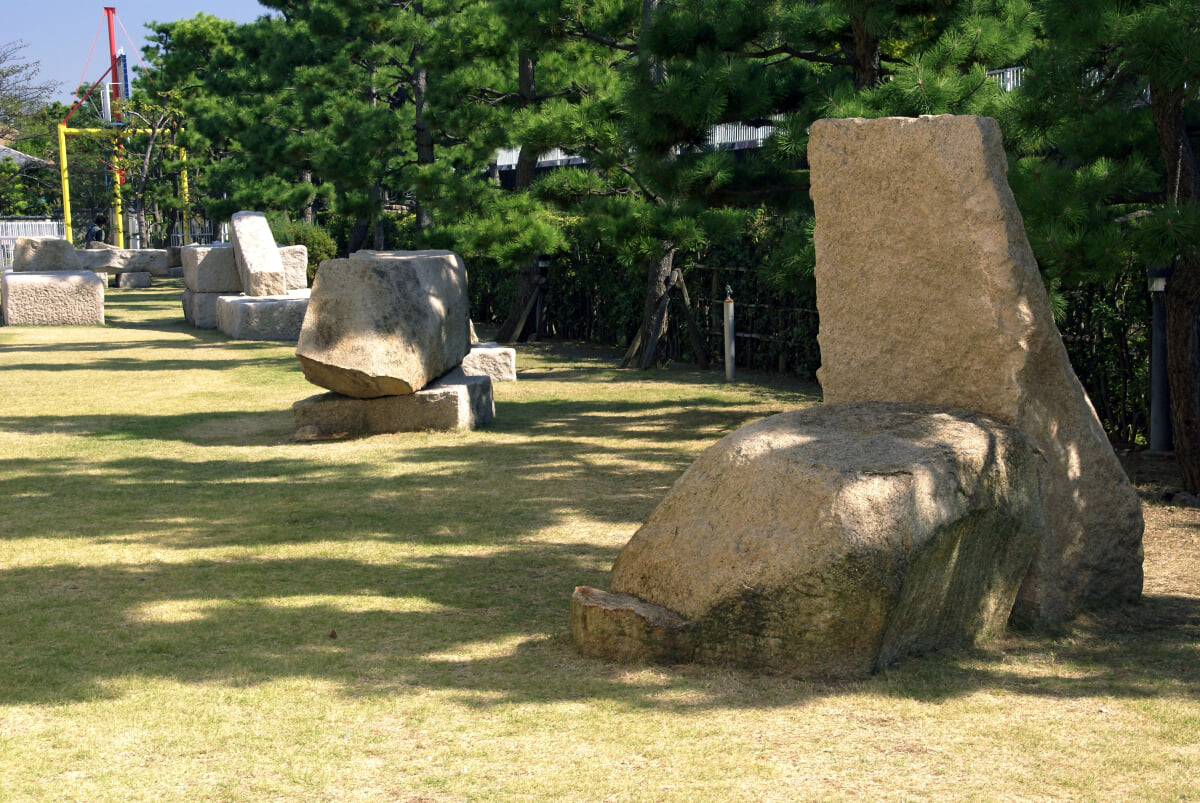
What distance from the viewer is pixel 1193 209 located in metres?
4.89

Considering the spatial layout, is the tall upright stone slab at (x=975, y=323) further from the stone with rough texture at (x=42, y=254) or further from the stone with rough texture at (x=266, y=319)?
the stone with rough texture at (x=42, y=254)

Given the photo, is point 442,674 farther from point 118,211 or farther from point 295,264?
point 118,211

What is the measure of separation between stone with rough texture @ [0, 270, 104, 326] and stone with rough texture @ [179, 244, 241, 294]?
4.99 feet

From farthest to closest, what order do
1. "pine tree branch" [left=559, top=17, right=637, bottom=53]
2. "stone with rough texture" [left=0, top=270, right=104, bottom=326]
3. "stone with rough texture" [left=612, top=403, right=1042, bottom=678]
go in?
"stone with rough texture" [left=0, top=270, right=104, bottom=326], "pine tree branch" [left=559, top=17, right=637, bottom=53], "stone with rough texture" [left=612, top=403, right=1042, bottom=678]

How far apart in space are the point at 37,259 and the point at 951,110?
16035 mm

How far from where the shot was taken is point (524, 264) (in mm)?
13594

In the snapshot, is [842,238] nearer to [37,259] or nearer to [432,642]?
[432,642]

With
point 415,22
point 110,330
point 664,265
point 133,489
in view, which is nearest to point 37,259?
point 110,330

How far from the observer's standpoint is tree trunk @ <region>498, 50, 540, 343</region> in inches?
505

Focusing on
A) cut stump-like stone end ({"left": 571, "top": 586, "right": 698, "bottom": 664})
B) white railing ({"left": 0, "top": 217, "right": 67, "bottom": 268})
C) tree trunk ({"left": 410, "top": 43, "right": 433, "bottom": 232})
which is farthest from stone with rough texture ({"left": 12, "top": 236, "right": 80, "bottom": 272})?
cut stump-like stone end ({"left": 571, "top": 586, "right": 698, "bottom": 664})

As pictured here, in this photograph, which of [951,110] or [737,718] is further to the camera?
[951,110]

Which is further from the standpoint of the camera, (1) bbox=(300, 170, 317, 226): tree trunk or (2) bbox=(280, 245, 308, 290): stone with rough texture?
(1) bbox=(300, 170, 317, 226): tree trunk

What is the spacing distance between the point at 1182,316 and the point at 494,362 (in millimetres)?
6111

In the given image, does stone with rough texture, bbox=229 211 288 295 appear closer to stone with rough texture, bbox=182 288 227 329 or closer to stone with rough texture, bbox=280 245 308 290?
stone with rough texture, bbox=182 288 227 329
